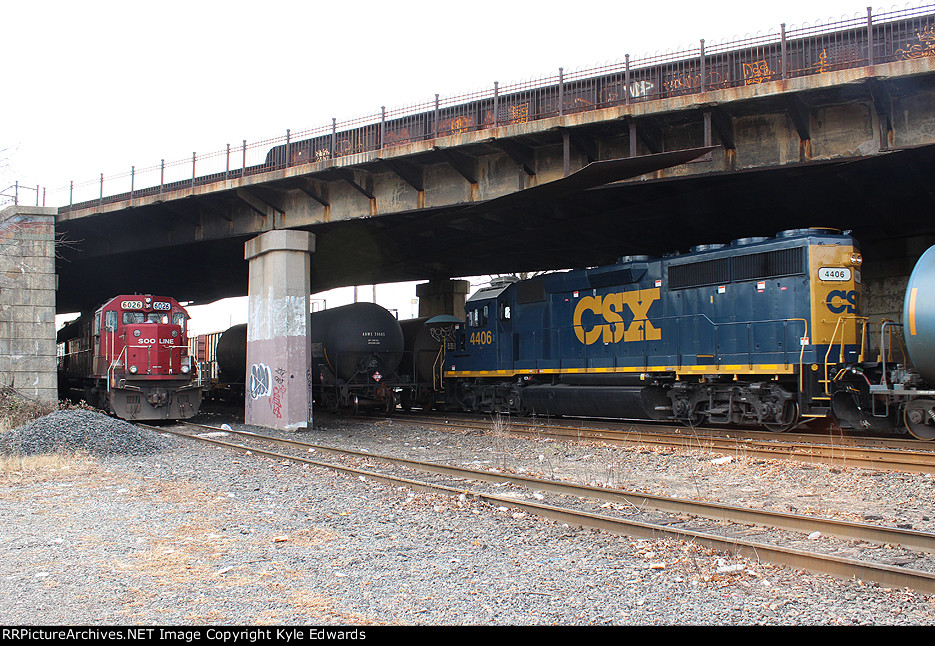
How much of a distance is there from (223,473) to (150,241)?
549 inches

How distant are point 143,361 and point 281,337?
4.49 meters

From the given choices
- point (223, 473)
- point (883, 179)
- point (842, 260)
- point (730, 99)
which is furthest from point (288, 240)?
point (883, 179)

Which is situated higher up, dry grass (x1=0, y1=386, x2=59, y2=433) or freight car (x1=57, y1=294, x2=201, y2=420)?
freight car (x1=57, y1=294, x2=201, y2=420)

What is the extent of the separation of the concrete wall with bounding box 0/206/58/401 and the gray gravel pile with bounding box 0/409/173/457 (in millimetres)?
6642

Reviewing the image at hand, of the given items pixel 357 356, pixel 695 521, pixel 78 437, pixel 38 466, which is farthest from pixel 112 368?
pixel 695 521

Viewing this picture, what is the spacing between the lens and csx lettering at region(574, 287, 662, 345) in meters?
16.6

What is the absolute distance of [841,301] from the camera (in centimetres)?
1384

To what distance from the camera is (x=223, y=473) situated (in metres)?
11.1

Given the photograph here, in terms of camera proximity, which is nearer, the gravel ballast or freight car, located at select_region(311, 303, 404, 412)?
the gravel ballast

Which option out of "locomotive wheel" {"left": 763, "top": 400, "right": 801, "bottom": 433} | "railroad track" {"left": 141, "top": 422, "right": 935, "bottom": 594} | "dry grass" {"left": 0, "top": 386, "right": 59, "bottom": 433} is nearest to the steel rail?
"railroad track" {"left": 141, "top": 422, "right": 935, "bottom": 594}

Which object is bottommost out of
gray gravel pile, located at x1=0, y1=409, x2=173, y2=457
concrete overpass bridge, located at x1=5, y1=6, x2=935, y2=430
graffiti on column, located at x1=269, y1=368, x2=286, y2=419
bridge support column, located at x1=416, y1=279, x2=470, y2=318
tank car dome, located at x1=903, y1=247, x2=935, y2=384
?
gray gravel pile, located at x1=0, y1=409, x2=173, y2=457

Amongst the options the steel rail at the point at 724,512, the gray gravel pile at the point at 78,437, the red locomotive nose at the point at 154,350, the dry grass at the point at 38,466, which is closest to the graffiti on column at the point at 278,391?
the red locomotive nose at the point at 154,350

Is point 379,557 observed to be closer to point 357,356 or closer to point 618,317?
point 618,317

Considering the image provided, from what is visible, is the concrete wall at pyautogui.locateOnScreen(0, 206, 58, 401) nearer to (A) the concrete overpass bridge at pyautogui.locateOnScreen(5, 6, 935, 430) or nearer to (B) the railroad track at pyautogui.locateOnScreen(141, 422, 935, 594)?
(A) the concrete overpass bridge at pyautogui.locateOnScreen(5, 6, 935, 430)
